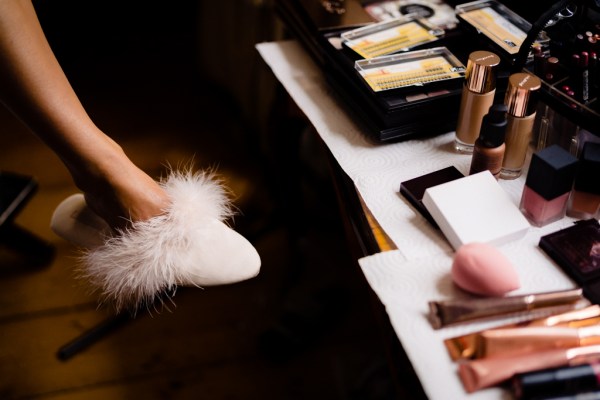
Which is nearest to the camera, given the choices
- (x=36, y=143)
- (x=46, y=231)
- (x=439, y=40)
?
(x=439, y=40)

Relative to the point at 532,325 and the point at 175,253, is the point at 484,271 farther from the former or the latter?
the point at 175,253

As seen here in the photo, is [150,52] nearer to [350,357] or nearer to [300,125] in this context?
[300,125]

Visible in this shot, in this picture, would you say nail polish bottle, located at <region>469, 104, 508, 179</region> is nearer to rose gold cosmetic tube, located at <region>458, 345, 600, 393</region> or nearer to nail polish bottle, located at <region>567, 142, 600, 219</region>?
nail polish bottle, located at <region>567, 142, 600, 219</region>

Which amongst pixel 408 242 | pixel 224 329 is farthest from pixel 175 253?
pixel 224 329

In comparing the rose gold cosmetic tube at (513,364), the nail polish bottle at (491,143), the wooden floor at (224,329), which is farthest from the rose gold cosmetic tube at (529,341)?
the wooden floor at (224,329)

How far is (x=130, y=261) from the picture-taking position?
0.68 m

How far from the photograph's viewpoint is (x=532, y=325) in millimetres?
552

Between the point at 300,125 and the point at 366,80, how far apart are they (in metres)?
0.31

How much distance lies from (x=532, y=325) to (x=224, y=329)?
0.77 meters

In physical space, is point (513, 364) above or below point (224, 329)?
above

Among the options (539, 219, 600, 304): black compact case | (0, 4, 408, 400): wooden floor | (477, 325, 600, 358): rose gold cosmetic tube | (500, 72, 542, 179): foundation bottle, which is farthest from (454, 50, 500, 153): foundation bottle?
(0, 4, 408, 400): wooden floor

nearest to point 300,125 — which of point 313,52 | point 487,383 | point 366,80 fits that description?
point 313,52

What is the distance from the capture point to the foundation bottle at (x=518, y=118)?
65 centimetres

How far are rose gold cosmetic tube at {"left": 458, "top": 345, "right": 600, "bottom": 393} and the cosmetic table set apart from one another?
1cm
